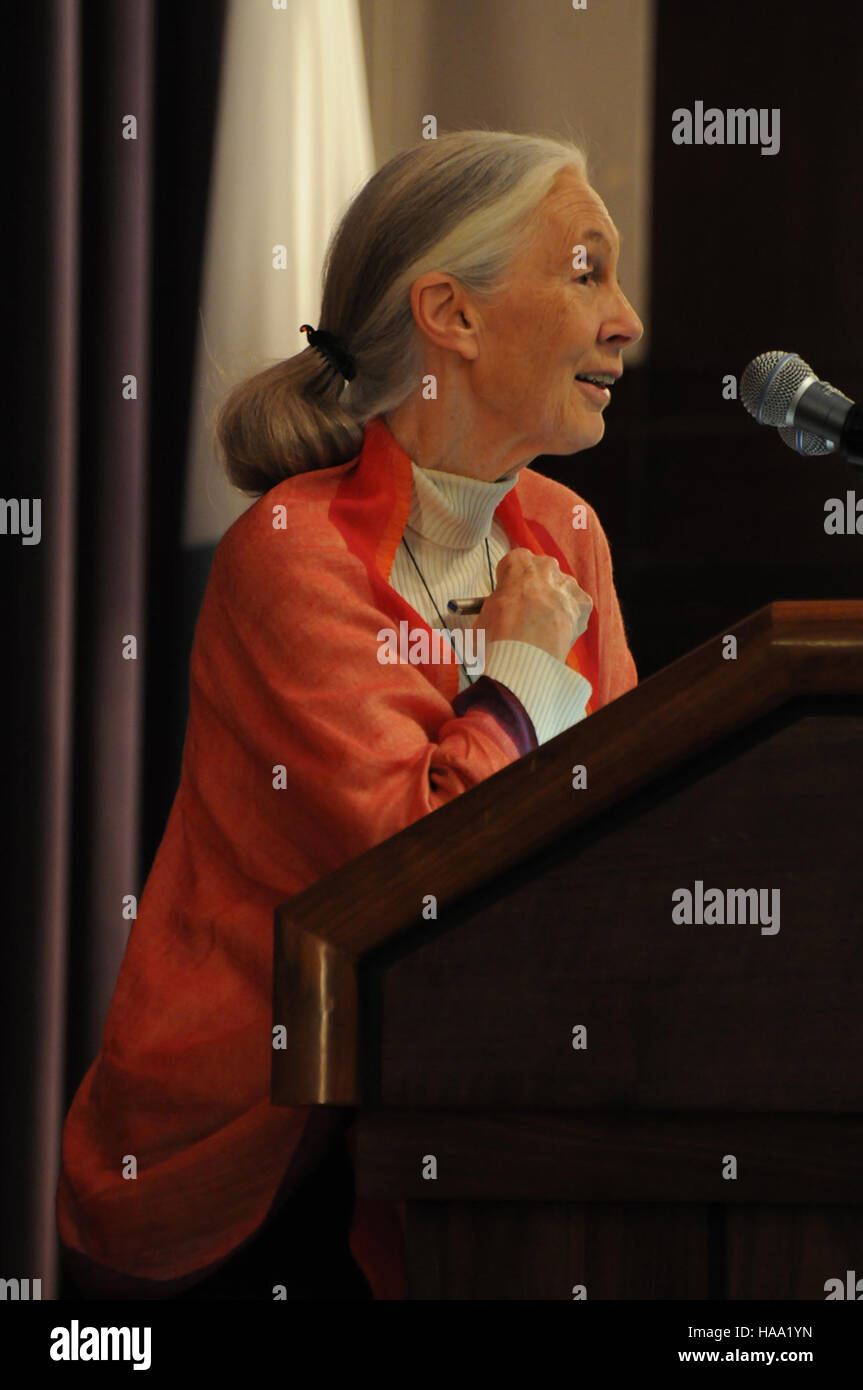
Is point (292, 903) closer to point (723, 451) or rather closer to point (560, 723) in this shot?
point (560, 723)

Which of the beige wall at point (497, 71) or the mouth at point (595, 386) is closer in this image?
the mouth at point (595, 386)

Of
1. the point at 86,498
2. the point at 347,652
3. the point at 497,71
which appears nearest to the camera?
the point at 347,652

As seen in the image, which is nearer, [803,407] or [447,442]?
[803,407]

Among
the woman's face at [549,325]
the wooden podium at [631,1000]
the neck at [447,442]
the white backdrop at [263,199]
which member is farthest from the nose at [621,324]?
the wooden podium at [631,1000]

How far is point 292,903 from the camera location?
0.55 metres

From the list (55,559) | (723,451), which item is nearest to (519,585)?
(55,559)

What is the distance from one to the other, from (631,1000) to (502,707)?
466mm

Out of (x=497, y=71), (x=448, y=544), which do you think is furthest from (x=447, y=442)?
(x=497, y=71)

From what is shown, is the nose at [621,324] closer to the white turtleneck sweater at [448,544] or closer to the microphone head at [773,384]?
the white turtleneck sweater at [448,544]

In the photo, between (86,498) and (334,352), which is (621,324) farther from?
(86,498)

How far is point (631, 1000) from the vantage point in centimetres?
52

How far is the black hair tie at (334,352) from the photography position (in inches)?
46.4

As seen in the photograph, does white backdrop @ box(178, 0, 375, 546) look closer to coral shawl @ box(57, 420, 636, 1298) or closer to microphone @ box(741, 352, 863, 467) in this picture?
coral shawl @ box(57, 420, 636, 1298)

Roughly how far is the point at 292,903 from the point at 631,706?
5.3 inches
